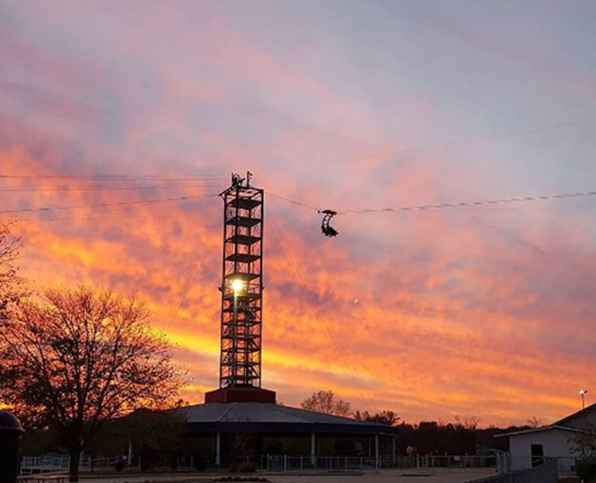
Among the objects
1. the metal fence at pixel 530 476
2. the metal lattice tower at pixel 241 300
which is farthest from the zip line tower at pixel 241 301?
the metal fence at pixel 530 476

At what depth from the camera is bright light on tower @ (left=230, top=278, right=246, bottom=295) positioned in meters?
88.4

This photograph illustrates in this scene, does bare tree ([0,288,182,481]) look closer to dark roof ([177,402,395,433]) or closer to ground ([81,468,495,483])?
ground ([81,468,495,483])

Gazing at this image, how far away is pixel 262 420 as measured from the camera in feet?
236

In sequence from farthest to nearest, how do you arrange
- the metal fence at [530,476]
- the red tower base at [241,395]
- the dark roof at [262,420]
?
the red tower base at [241,395] < the dark roof at [262,420] < the metal fence at [530,476]

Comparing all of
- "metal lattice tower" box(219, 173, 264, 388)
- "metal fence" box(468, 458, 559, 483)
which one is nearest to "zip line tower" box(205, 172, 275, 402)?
"metal lattice tower" box(219, 173, 264, 388)

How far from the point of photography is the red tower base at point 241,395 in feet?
271

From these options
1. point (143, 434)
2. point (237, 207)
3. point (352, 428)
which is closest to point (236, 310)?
point (237, 207)

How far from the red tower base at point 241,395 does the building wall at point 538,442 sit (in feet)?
109

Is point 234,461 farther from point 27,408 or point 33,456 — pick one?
point 27,408

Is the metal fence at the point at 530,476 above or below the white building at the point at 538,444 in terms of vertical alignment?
below

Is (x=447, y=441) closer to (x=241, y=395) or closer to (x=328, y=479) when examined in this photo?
(x=241, y=395)

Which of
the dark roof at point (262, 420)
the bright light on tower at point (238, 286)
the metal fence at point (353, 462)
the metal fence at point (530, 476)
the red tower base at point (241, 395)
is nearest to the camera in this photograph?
the metal fence at point (530, 476)

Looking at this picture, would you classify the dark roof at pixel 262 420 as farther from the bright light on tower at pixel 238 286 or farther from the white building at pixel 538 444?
the white building at pixel 538 444

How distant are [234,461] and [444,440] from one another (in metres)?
50.3
